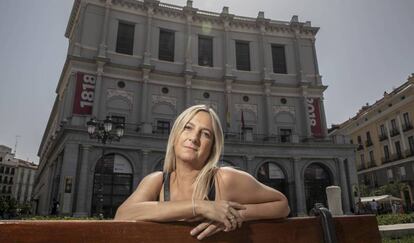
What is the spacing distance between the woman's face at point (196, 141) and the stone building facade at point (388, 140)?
3310 centimetres

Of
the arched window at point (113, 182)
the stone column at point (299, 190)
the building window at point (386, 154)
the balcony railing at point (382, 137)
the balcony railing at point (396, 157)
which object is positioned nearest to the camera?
the arched window at point (113, 182)

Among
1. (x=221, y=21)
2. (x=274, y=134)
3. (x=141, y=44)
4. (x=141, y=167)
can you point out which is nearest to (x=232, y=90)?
(x=274, y=134)

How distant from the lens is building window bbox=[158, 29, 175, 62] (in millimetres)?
27938

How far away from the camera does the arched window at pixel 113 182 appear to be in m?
20.8

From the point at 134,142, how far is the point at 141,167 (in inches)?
74.3

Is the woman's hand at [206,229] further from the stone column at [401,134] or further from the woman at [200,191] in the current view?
the stone column at [401,134]

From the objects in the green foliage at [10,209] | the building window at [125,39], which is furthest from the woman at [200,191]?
the green foliage at [10,209]

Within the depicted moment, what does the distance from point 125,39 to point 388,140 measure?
116 ft

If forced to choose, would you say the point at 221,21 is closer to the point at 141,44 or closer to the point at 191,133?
the point at 141,44

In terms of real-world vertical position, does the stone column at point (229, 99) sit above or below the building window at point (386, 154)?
above

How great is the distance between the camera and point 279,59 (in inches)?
1223

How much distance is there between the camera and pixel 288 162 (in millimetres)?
25156

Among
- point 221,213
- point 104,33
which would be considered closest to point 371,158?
point 104,33

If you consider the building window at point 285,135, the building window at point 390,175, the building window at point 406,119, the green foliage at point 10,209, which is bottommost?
the green foliage at point 10,209
